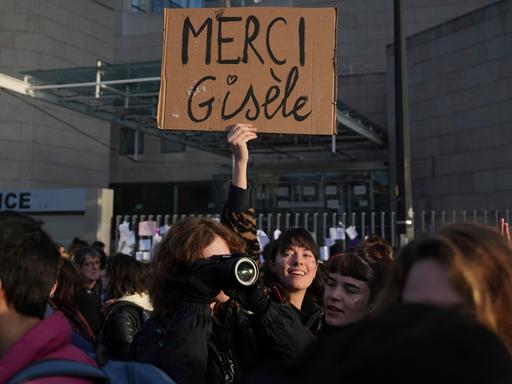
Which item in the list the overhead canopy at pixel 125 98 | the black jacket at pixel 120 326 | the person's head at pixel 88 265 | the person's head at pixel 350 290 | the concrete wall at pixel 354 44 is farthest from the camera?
the concrete wall at pixel 354 44

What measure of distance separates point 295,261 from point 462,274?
2379 millimetres

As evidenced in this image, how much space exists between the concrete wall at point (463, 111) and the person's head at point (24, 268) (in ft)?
45.3

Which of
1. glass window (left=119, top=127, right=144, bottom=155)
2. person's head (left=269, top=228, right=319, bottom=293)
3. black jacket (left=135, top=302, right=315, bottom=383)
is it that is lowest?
black jacket (left=135, top=302, right=315, bottom=383)

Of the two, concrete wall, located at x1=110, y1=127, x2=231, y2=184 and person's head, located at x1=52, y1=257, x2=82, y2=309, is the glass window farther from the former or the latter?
person's head, located at x1=52, y1=257, x2=82, y2=309

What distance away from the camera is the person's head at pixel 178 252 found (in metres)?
2.59

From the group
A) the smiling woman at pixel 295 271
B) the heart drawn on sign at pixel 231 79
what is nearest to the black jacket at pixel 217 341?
the smiling woman at pixel 295 271

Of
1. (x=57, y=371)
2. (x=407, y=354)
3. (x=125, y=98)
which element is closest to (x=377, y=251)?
(x=57, y=371)

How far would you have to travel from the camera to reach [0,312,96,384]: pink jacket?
1.55 meters

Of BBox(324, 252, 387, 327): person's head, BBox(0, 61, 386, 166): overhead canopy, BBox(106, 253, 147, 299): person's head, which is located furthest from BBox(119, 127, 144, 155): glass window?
BBox(324, 252, 387, 327): person's head

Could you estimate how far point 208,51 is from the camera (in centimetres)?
432

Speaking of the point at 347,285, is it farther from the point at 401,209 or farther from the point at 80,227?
the point at 80,227

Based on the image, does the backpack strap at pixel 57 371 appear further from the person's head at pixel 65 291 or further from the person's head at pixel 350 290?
the person's head at pixel 65 291

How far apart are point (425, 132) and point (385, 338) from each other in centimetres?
1594

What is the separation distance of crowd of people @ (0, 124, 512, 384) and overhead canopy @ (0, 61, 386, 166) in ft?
31.7
